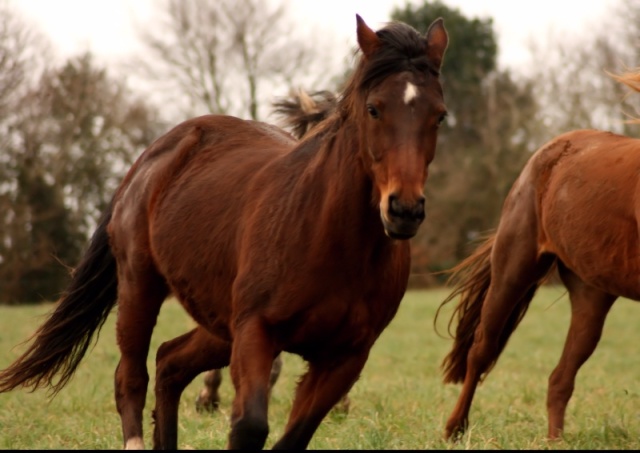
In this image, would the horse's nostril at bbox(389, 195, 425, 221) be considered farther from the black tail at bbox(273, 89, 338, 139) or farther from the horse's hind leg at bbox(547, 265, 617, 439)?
the black tail at bbox(273, 89, 338, 139)

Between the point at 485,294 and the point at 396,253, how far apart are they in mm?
3404

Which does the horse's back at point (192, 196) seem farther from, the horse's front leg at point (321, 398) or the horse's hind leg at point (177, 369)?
the horse's front leg at point (321, 398)

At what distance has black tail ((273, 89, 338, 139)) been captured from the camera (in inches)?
295

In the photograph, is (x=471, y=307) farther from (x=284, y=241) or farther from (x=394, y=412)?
(x=284, y=241)

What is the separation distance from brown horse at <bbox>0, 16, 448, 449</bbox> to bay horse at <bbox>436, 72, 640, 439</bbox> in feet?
6.97

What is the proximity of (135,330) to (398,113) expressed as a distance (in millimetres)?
2477

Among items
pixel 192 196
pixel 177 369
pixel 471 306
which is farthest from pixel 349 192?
pixel 471 306

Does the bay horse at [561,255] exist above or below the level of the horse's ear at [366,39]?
below

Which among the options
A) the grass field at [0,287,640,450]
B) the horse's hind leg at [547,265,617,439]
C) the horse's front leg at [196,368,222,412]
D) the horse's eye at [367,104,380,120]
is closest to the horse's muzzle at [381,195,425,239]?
the horse's eye at [367,104,380,120]

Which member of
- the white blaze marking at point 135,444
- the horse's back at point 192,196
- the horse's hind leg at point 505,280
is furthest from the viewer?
the horse's hind leg at point 505,280

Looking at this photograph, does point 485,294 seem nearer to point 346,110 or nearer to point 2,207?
point 346,110

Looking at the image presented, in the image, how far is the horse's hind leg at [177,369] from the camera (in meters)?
5.30

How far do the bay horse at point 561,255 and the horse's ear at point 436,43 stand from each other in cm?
229

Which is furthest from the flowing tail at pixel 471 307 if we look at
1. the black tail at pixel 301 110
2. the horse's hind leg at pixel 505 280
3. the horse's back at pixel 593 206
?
the black tail at pixel 301 110
